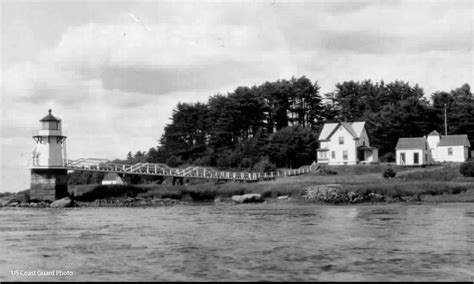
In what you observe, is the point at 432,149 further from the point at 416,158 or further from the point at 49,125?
the point at 49,125

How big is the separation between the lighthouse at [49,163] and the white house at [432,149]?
1761 inches

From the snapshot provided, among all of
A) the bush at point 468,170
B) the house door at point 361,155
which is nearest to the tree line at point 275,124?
the house door at point 361,155

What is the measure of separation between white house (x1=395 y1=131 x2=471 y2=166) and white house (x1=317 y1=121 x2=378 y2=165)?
4.78m

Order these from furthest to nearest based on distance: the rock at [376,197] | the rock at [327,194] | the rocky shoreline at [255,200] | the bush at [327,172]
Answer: the bush at [327,172]
the rock at [327,194]
the rocky shoreline at [255,200]
the rock at [376,197]

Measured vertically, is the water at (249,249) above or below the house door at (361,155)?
below

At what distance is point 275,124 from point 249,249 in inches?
3438

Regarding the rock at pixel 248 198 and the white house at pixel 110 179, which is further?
the white house at pixel 110 179

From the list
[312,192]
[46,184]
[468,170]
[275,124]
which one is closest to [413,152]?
[468,170]

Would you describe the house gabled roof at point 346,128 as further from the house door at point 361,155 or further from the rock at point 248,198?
the rock at point 248,198

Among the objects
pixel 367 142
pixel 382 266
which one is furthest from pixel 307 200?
pixel 367 142

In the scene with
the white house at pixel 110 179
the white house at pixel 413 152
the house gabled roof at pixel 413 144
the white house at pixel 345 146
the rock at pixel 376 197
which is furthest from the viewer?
the white house at pixel 110 179

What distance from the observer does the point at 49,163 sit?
61.5m

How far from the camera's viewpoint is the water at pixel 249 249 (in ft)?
57.8

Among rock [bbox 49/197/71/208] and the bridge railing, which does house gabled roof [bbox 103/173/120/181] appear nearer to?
the bridge railing
